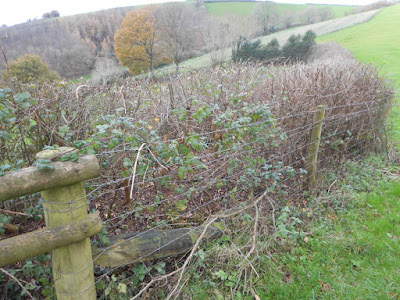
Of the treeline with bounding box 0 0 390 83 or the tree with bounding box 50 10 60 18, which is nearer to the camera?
the treeline with bounding box 0 0 390 83

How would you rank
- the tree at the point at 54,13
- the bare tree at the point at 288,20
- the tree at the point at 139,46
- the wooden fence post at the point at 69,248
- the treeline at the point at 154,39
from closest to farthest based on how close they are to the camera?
the wooden fence post at the point at 69,248
the treeline at the point at 154,39
the tree at the point at 139,46
the bare tree at the point at 288,20
the tree at the point at 54,13

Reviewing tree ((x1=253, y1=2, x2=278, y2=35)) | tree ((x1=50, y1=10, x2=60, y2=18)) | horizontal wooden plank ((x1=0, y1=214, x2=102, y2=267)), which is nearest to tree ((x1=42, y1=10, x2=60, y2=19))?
tree ((x1=50, y1=10, x2=60, y2=18))

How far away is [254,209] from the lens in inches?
130

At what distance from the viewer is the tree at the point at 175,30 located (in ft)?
87.0

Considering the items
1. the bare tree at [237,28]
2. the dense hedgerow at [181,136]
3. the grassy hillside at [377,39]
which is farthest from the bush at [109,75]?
the grassy hillside at [377,39]

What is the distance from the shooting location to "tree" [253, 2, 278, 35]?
36875 millimetres

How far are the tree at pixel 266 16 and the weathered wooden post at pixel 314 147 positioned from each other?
37.1 meters

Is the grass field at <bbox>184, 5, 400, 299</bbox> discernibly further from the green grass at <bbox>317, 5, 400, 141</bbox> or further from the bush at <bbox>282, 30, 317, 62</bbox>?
the bush at <bbox>282, 30, 317, 62</bbox>

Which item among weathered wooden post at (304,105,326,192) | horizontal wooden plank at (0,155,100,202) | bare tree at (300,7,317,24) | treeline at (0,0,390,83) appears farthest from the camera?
bare tree at (300,7,317,24)

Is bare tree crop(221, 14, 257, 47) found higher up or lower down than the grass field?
higher up

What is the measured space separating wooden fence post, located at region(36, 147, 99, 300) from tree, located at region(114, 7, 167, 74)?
27.6 metres

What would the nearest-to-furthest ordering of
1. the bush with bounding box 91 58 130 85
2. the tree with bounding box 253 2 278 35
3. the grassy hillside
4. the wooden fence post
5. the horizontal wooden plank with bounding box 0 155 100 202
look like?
1. the horizontal wooden plank with bounding box 0 155 100 202
2. the wooden fence post
3. the bush with bounding box 91 58 130 85
4. the grassy hillside
5. the tree with bounding box 253 2 278 35

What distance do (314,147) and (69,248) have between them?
133 inches

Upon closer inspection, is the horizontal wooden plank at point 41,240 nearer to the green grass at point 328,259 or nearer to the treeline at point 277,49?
the green grass at point 328,259
